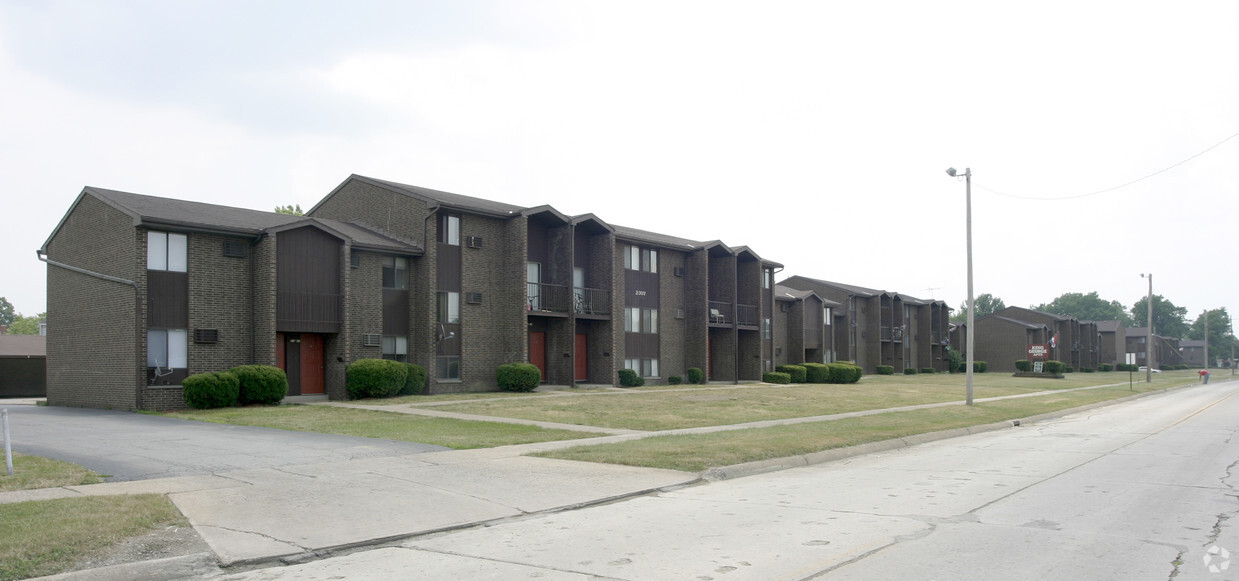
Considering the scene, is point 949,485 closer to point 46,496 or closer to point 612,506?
point 612,506

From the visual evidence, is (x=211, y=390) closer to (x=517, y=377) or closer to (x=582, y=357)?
(x=517, y=377)

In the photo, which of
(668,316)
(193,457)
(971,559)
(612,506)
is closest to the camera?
(971,559)

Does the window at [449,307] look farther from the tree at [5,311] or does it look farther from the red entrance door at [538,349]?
the tree at [5,311]

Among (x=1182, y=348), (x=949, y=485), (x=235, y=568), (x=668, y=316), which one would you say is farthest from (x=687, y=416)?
(x=1182, y=348)

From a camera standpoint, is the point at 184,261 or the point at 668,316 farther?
the point at 668,316

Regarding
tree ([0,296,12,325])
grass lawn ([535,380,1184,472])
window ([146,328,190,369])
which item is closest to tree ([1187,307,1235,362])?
grass lawn ([535,380,1184,472])

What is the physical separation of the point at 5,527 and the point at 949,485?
11.2m

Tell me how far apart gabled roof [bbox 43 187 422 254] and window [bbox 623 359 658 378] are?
13597mm

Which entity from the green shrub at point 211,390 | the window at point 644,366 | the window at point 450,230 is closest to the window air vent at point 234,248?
the green shrub at point 211,390

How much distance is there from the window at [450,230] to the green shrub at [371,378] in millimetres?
5867

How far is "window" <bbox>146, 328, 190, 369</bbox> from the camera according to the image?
2573 centimetres

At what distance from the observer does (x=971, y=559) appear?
290 inches

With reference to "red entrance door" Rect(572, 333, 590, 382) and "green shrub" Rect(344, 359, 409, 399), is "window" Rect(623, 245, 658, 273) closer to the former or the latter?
"red entrance door" Rect(572, 333, 590, 382)

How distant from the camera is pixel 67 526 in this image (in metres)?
8.03
